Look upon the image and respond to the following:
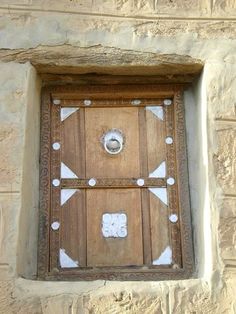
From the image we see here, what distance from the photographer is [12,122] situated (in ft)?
8.86

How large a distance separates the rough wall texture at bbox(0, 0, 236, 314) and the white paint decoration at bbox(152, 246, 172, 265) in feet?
0.33

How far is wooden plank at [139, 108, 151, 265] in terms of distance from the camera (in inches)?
107

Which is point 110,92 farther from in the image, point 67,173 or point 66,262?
point 66,262

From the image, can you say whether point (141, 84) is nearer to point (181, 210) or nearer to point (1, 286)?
point (181, 210)

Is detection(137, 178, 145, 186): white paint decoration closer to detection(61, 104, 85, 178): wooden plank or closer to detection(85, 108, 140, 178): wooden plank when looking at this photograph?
detection(85, 108, 140, 178): wooden plank

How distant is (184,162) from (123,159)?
217 millimetres

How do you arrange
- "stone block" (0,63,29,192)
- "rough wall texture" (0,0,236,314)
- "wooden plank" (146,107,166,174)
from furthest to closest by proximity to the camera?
"wooden plank" (146,107,166,174) → "stone block" (0,63,29,192) → "rough wall texture" (0,0,236,314)

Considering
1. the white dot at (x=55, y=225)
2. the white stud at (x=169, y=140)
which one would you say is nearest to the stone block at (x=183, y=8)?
the white stud at (x=169, y=140)

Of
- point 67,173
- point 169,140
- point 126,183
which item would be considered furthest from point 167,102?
point 67,173

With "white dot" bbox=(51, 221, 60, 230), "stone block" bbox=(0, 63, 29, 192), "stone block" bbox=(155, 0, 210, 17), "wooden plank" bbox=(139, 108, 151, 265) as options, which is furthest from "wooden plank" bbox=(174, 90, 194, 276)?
"stone block" bbox=(0, 63, 29, 192)

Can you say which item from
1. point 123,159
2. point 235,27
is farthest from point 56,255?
point 235,27

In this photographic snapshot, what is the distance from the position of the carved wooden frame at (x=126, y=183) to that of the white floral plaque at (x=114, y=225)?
0.12 meters

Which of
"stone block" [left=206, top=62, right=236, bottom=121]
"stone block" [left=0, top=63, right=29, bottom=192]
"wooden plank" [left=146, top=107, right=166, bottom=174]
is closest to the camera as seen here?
"stone block" [left=0, top=63, right=29, bottom=192]

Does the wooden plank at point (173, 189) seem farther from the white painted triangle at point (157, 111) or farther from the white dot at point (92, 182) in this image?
the white dot at point (92, 182)
